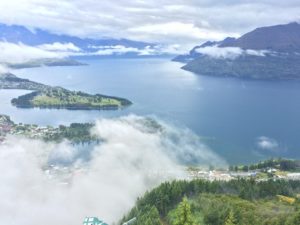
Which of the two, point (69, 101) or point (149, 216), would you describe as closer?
point (149, 216)

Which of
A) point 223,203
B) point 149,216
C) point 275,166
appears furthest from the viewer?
point 275,166

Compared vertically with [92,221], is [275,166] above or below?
below

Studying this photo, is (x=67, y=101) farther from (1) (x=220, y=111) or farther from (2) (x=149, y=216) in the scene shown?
(2) (x=149, y=216)

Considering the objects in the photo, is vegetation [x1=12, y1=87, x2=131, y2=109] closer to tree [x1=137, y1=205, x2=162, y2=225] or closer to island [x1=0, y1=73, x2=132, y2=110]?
island [x1=0, y1=73, x2=132, y2=110]

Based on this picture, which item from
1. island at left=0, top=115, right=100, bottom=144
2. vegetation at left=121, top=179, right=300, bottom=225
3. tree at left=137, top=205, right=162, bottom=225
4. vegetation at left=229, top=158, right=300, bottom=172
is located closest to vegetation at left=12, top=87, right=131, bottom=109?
island at left=0, top=115, right=100, bottom=144

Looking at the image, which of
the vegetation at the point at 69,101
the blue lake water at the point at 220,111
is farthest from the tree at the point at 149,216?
the vegetation at the point at 69,101

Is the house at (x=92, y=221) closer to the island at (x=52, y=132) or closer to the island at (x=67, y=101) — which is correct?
the island at (x=52, y=132)

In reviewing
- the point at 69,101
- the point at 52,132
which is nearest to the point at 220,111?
the point at 69,101

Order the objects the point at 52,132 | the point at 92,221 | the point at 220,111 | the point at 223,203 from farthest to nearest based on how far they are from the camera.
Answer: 1. the point at 220,111
2. the point at 52,132
3. the point at 92,221
4. the point at 223,203
